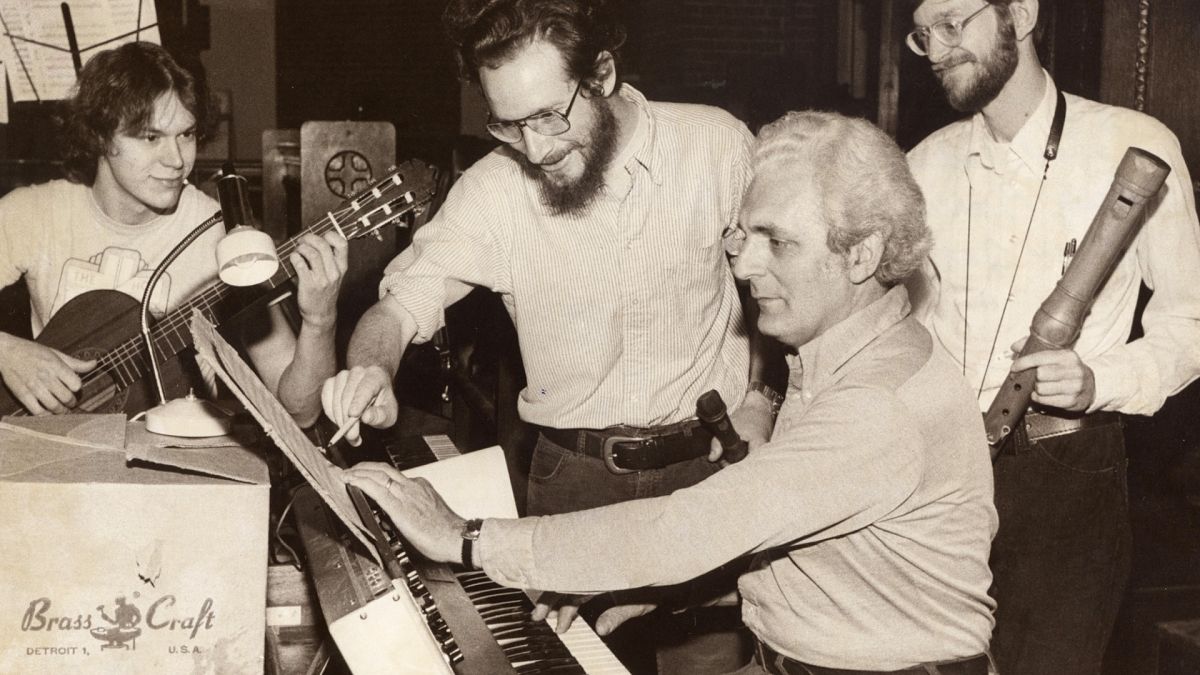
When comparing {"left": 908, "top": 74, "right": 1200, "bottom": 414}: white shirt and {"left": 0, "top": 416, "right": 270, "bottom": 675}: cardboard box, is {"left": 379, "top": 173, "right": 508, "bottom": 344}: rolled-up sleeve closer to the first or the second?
{"left": 0, "top": 416, "right": 270, "bottom": 675}: cardboard box

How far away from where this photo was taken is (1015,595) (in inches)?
116

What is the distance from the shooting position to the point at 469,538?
184cm

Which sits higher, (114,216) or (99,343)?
(114,216)

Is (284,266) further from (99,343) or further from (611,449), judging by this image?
(611,449)

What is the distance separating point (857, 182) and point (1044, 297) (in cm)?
133

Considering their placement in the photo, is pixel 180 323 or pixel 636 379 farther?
pixel 180 323

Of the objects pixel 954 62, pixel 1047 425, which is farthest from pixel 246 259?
pixel 1047 425

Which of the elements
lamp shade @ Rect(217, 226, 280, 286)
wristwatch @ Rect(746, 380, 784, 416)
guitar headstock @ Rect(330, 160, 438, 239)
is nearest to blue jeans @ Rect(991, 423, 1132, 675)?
wristwatch @ Rect(746, 380, 784, 416)

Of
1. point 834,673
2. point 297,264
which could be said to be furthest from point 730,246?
point 297,264

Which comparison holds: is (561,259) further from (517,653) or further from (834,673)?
(834,673)

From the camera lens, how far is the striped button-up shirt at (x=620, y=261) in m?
2.91

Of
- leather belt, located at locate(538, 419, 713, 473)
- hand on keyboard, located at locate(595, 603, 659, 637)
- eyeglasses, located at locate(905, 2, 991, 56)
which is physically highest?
eyeglasses, located at locate(905, 2, 991, 56)

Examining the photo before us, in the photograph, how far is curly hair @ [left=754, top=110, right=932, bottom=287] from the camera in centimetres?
186

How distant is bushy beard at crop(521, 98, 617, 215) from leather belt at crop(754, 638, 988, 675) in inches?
47.8
